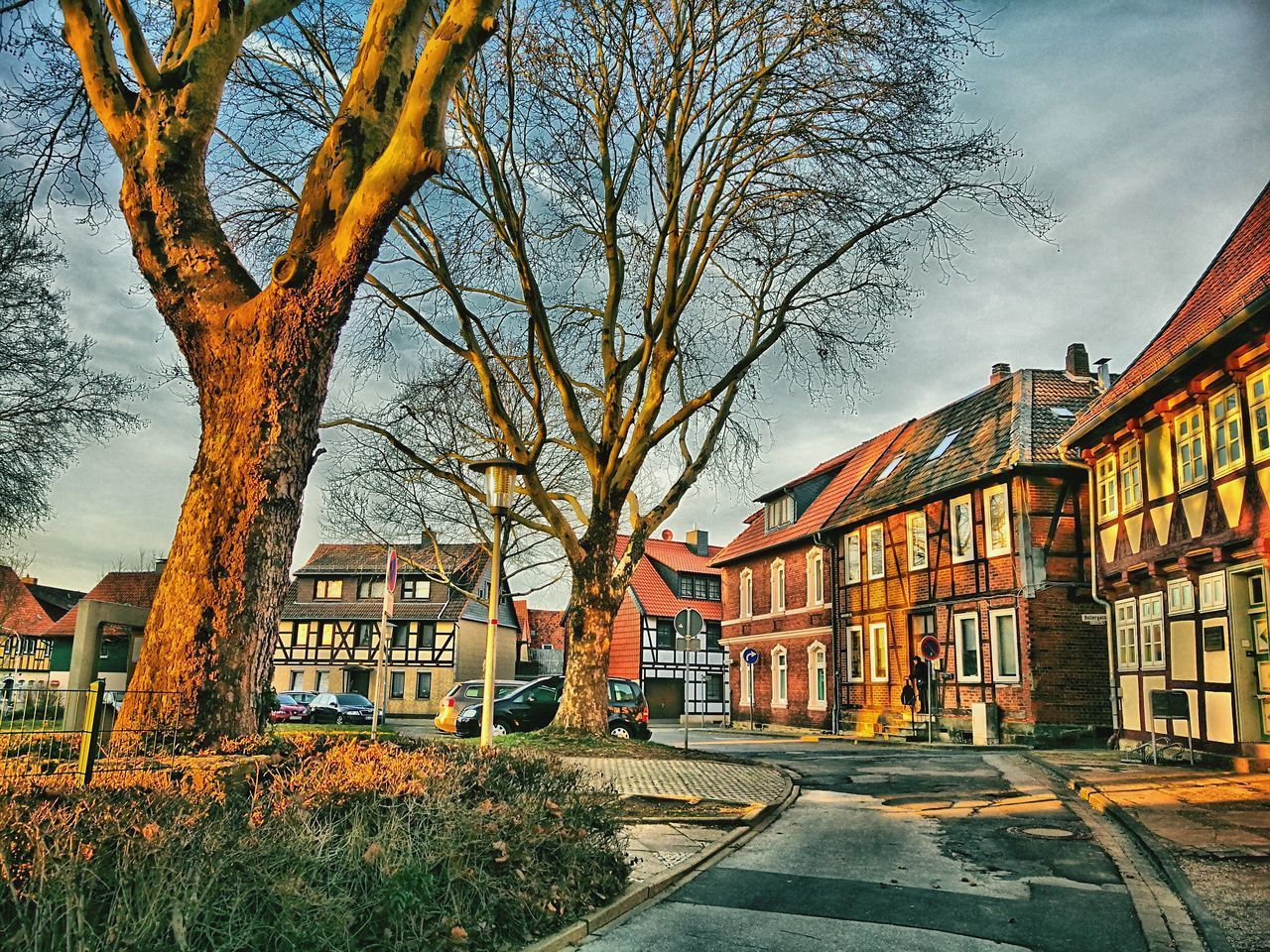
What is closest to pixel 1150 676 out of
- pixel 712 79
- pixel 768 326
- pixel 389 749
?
pixel 768 326

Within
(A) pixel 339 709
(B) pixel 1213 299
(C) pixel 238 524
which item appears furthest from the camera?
(A) pixel 339 709

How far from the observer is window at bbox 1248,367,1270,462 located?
1406 centimetres

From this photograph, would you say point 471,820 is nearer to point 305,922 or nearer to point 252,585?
point 305,922

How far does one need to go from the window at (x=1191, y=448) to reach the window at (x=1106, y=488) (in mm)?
3042

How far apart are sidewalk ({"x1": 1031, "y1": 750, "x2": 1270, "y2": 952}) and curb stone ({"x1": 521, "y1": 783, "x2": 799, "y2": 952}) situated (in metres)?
3.66

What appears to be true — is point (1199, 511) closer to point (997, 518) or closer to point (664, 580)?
point (997, 518)

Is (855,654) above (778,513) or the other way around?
the other way around

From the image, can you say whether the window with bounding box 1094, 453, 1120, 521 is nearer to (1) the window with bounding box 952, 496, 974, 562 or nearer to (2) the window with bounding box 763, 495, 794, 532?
(1) the window with bounding box 952, 496, 974, 562

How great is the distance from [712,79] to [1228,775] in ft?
45.0

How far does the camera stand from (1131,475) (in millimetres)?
19266

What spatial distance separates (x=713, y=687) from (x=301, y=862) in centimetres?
4831

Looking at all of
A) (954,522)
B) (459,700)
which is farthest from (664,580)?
(459,700)

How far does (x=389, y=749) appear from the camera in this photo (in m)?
7.57

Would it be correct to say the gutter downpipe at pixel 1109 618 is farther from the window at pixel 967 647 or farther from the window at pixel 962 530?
the window at pixel 962 530
